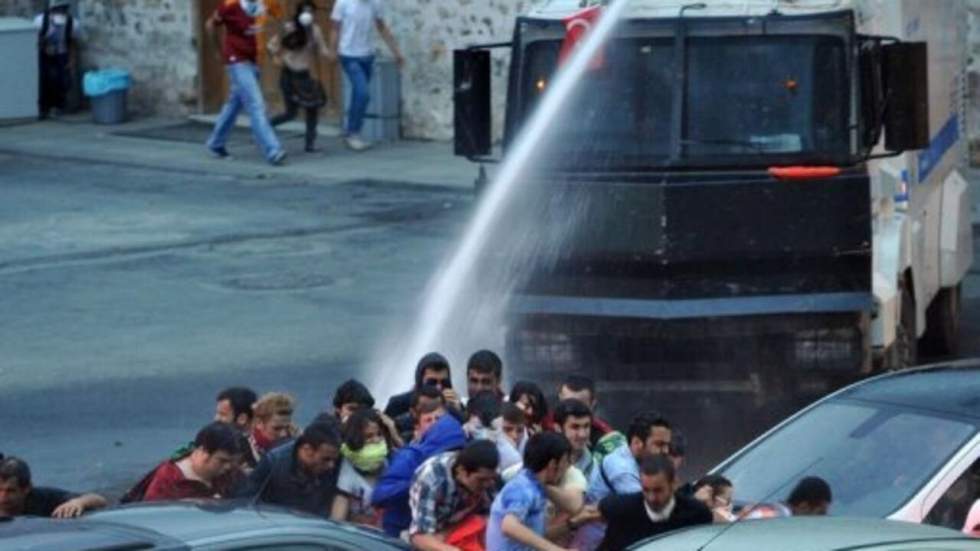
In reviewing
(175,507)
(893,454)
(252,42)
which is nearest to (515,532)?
(893,454)

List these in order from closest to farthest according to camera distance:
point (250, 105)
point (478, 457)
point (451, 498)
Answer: point (478, 457) → point (451, 498) → point (250, 105)

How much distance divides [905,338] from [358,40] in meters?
13.3

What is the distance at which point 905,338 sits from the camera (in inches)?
585

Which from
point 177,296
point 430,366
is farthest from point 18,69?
point 430,366

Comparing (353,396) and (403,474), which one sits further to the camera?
(353,396)

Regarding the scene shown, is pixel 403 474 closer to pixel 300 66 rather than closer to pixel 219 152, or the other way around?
pixel 300 66

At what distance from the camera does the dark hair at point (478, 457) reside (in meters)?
9.38

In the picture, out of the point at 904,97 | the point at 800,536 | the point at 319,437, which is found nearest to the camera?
the point at 800,536

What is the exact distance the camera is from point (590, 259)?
44.8ft

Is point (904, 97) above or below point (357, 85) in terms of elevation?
above

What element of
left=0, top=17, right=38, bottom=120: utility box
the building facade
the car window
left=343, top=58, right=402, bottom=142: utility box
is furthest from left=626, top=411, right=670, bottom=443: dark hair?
left=0, top=17, right=38, bottom=120: utility box

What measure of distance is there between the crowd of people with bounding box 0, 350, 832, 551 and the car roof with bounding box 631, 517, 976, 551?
65.1 inches

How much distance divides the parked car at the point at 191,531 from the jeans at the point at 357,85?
64.4ft

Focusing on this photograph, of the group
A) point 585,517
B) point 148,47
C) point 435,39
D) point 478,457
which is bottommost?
point 585,517
